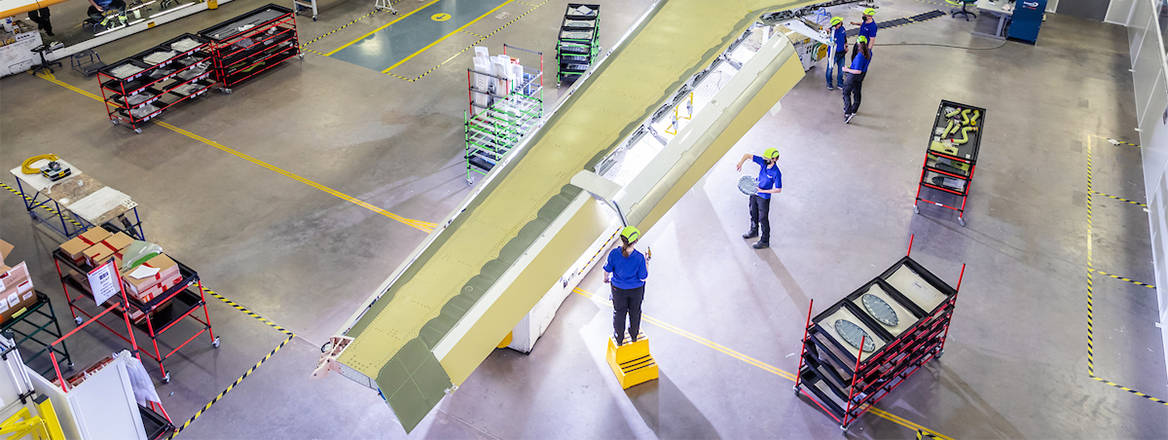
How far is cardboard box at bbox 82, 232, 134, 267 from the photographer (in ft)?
39.5

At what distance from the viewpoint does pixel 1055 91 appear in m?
19.5

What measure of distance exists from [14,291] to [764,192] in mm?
10811

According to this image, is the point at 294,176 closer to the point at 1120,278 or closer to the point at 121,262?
the point at 121,262

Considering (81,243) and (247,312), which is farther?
(247,312)

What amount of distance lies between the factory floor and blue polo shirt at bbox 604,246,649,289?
1.54m

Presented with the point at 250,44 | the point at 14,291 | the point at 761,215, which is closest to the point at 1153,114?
the point at 761,215

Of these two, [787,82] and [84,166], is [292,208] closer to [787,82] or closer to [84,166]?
[84,166]

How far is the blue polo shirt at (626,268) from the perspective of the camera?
10.6 m

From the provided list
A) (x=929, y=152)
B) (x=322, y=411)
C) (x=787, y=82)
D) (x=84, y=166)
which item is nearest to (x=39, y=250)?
(x=84, y=166)

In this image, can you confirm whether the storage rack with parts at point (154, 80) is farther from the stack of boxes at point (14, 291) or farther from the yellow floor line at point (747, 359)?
the yellow floor line at point (747, 359)

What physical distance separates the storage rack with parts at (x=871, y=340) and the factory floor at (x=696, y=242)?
340mm

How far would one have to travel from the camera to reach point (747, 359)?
471 inches

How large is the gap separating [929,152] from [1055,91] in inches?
282

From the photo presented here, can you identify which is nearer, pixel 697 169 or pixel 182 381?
pixel 697 169
